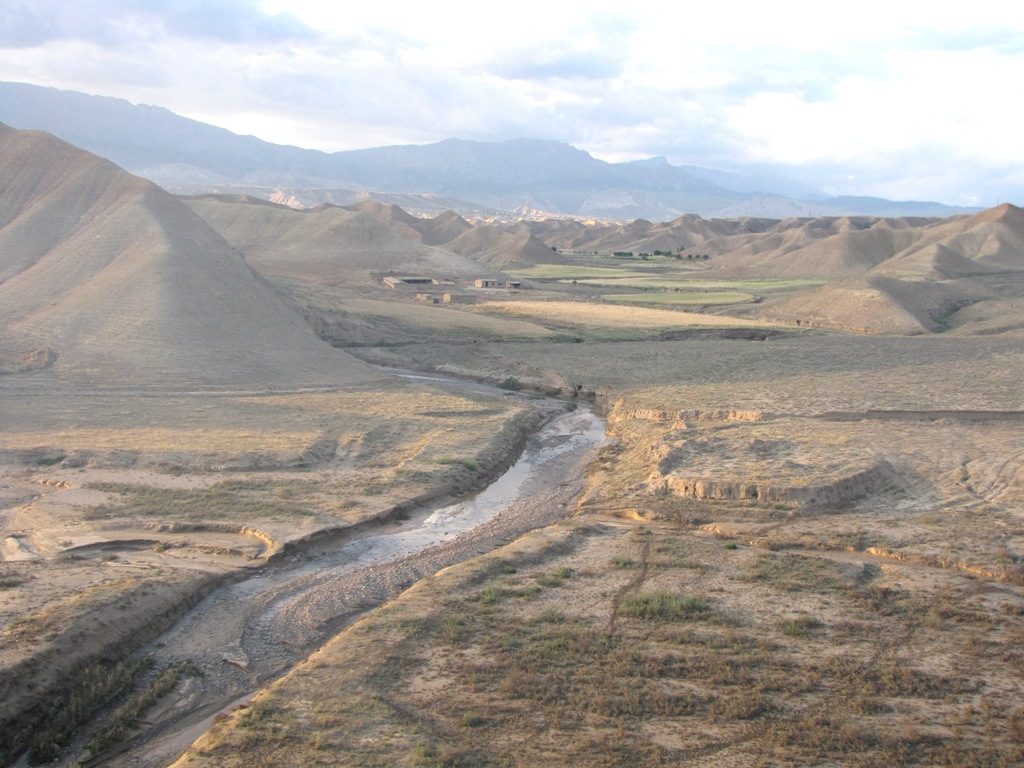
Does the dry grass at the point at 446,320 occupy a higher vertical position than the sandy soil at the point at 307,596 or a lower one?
higher

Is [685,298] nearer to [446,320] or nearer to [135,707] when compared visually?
[446,320]

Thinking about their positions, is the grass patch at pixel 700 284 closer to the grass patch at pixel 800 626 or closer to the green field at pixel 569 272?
the green field at pixel 569 272

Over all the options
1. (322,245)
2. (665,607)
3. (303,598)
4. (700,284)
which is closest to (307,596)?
(303,598)

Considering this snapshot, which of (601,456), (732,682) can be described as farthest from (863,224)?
(732,682)

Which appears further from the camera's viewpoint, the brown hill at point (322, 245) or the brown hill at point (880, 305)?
the brown hill at point (322, 245)

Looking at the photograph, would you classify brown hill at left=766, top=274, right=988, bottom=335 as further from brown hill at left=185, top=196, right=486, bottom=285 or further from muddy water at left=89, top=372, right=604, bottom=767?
muddy water at left=89, top=372, right=604, bottom=767

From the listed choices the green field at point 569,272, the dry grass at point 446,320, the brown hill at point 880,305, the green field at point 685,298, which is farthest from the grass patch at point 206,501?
the green field at point 569,272

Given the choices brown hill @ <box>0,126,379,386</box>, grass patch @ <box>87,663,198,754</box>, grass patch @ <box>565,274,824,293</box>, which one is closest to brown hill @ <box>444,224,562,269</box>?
grass patch @ <box>565,274,824,293</box>
